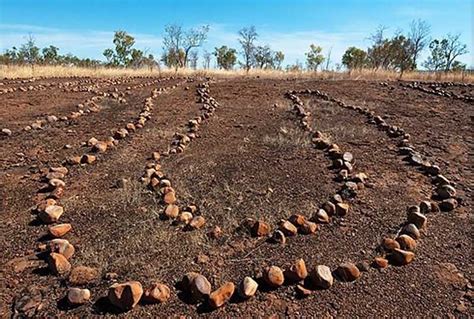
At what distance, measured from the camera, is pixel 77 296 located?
2.37 metres

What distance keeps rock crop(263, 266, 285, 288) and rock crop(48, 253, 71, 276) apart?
54.0 inches

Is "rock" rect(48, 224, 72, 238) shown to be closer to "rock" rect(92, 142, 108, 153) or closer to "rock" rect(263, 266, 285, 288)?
"rock" rect(263, 266, 285, 288)

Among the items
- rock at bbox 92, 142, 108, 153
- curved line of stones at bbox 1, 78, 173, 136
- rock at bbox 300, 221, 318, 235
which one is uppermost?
curved line of stones at bbox 1, 78, 173, 136

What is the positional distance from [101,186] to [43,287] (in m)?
1.82

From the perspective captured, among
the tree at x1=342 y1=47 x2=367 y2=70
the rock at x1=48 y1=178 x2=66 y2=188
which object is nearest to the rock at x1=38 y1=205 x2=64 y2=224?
the rock at x1=48 y1=178 x2=66 y2=188

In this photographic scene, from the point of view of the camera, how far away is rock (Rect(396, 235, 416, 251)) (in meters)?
3.02

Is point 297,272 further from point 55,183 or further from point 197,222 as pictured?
point 55,183

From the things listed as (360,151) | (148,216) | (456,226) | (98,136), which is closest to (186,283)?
(148,216)

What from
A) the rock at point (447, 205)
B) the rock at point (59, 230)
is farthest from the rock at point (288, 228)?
the rock at point (59, 230)

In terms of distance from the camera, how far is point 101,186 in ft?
13.9

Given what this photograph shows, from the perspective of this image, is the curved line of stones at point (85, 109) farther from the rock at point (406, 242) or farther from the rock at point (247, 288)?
the rock at point (406, 242)

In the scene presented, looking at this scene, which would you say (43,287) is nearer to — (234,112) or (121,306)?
(121,306)

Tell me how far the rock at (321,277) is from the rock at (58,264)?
168cm

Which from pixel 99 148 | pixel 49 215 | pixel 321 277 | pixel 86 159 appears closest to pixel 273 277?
pixel 321 277
